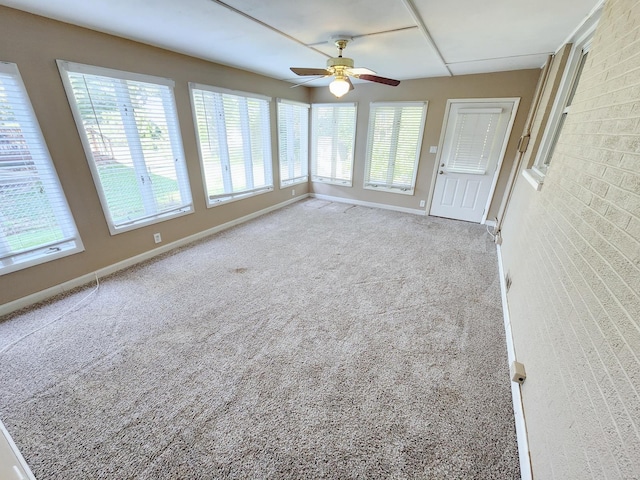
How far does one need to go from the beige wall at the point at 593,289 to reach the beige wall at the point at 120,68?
2.70 meters

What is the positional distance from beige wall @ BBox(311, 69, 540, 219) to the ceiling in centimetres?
58

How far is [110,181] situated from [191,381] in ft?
7.36

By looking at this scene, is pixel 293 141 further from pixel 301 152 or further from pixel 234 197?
pixel 234 197

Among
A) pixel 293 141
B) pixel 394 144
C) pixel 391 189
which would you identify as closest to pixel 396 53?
pixel 394 144

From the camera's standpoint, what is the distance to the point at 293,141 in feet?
16.7

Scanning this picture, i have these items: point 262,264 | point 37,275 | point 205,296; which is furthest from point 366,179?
point 37,275

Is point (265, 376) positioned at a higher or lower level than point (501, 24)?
lower

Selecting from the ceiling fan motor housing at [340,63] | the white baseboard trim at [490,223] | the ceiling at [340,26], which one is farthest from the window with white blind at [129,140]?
the white baseboard trim at [490,223]

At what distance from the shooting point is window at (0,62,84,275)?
6.36ft

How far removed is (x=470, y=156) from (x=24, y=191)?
5479 mm

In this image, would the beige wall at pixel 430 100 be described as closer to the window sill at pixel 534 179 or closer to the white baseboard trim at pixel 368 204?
the white baseboard trim at pixel 368 204

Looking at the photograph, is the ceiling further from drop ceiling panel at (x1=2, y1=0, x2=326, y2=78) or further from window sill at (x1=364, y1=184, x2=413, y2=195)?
window sill at (x1=364, y1=184, x2=413, y2=195)

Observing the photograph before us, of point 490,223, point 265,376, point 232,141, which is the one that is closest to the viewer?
point 265,376

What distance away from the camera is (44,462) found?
119 centimetres
